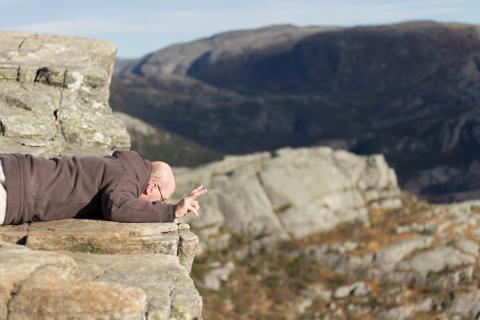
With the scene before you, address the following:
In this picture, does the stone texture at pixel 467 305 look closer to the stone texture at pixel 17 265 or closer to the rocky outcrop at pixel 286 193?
the rocky outcrop at pixel 286 193

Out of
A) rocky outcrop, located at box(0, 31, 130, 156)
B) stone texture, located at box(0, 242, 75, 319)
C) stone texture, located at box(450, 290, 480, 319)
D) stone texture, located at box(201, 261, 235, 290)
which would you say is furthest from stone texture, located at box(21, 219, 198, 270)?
stone texture, located at box(450, 290, 480, 319)

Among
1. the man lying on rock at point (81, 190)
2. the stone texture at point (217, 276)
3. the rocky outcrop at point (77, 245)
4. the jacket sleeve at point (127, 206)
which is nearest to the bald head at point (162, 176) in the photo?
the man lying on rock at point (81, 190)

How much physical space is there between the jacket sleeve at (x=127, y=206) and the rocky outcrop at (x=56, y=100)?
3749 mm

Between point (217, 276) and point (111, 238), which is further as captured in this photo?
point (217, 276)

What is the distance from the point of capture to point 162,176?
11.0 m

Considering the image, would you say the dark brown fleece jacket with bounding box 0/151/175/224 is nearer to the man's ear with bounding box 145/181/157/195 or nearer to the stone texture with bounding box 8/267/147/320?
the man's ear with bounding box 145/181/157/195

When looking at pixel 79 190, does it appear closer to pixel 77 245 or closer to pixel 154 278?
pixel 77 245

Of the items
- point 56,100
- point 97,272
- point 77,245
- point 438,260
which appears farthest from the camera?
point 438,260

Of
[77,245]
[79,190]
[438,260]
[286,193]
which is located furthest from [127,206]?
[286,193]

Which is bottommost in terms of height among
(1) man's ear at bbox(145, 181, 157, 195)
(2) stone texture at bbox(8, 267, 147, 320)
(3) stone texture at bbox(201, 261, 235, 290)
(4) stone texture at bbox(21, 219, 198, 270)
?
(3) stone texture at bbox(201, 261, 235, 290)

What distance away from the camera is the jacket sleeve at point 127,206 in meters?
10.1

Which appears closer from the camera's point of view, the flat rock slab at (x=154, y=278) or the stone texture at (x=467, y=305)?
the flat rock slab at (x=154, y=278)

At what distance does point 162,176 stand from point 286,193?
50.1 meters

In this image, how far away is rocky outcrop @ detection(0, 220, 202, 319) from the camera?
23.3 feet
